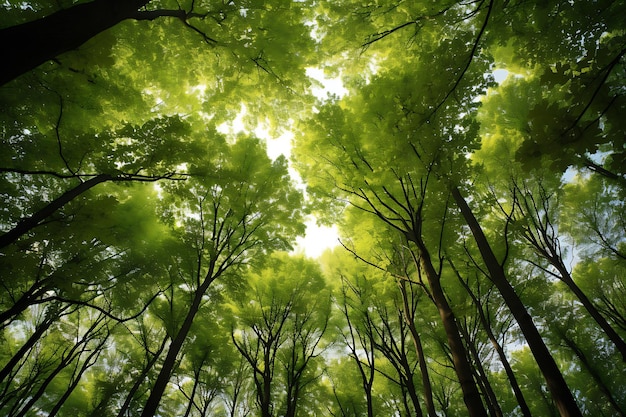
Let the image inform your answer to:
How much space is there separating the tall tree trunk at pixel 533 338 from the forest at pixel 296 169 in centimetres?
3

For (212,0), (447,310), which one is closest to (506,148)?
(447,310)

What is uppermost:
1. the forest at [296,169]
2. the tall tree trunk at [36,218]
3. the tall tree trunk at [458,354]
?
the forest at [296,169]

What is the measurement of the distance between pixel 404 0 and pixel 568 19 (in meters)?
2.35

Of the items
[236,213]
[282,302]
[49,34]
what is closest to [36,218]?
[49,34]

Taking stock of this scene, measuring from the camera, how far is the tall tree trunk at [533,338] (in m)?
3.09

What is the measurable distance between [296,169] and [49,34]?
14.5 ft

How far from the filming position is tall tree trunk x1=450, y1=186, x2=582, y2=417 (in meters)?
3.09

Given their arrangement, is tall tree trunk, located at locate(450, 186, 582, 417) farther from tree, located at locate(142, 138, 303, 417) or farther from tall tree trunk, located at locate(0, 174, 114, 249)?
tall tree trunk, located at locate(0, 174, 114, 249)

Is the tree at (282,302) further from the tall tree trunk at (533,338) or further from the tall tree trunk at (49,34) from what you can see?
the tall tree trunk at (49,34)

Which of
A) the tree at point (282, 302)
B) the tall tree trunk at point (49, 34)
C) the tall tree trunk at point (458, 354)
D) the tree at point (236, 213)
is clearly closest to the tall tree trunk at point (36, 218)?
the tall tree trunk at point (49, 34)

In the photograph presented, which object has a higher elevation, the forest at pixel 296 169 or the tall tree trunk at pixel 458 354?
the forest at pixel 296 169

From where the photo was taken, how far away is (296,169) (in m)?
5.76

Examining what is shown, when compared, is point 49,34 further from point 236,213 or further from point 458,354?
point 236,213

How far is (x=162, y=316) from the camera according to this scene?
787 centimetres
